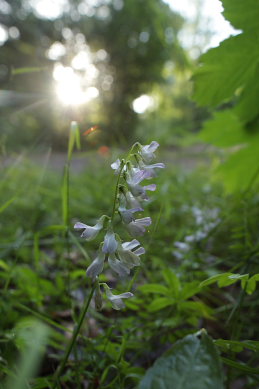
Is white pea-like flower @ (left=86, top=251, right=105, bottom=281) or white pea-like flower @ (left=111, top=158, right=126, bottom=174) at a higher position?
white pea-like flower @ (left=111, top=158, right=126, bottom=174)

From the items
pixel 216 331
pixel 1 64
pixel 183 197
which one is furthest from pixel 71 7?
pixel 216 331

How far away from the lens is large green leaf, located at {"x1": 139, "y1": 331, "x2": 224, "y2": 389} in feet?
1.66

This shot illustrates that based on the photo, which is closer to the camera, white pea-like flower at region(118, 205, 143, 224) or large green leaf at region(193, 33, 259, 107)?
white pea-like flower at region(118, 205, 143, 224)

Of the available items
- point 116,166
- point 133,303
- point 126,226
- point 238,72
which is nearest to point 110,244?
point 126,226

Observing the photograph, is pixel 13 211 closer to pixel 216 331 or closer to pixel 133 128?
pixel 216 331

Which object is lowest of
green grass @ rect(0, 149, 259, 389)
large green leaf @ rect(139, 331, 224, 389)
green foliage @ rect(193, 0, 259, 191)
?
large green leaf @ rect(139, 331, 224, 389)

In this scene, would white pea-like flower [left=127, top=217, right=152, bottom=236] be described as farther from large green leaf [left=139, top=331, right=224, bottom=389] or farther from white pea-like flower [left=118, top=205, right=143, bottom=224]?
large green leaf [left=139, top=331, right=224, bottom=389]

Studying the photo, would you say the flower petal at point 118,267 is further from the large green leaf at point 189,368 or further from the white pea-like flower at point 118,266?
the large green leaf at point 189,368

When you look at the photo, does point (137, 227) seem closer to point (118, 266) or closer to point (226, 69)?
point (118, 266)

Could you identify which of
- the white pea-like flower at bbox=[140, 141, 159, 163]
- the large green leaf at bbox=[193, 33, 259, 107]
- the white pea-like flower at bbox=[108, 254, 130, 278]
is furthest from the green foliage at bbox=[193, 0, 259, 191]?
the white pea-like flower at bbox=[108, 254, 130, 278]

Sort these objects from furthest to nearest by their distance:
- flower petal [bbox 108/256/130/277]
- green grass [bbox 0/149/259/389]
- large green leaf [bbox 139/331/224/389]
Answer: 1. green grass [bbox 0/149/259/389]
2. flower petal [bbox 108/256/130/277]
3. large green leaf [bbox 139/331/224/389]

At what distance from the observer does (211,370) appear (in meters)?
0.51

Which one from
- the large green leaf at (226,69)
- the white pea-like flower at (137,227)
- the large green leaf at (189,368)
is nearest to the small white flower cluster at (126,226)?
the white pea-like flower at (137,227)

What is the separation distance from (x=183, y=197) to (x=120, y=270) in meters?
1.84
